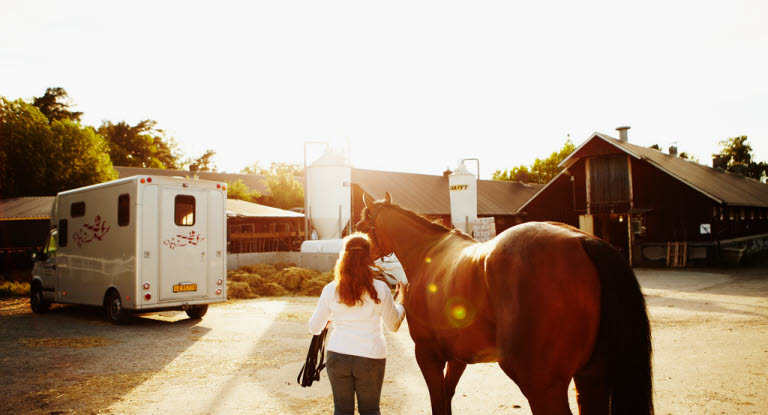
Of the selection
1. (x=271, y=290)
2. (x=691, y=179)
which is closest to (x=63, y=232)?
(x=271, y=290)

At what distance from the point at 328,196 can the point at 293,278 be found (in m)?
6.20

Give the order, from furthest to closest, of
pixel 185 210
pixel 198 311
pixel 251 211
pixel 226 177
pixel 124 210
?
pixel 226 177 → pixel 251 211 → pixel 198 311 → pixel 185 210 → pixel 124 210

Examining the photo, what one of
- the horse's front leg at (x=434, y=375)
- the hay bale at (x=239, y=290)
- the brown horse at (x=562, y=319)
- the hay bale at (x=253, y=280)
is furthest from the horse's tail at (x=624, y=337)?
the hay bale at (x=253, y=280)

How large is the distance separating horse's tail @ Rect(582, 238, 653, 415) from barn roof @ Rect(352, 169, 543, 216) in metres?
28.2

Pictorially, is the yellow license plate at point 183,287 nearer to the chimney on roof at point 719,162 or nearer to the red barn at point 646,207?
the red barn at point 646,207

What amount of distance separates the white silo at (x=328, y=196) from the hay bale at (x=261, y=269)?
148 inches

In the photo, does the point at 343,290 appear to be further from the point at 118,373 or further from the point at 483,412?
the point at 118,373

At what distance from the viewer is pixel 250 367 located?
23.0 ft

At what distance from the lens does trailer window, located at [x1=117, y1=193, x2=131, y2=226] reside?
33.3 feet

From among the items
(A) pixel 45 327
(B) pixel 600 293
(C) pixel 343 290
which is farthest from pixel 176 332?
(B) pixel 600 293

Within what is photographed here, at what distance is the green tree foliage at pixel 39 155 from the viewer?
1042 inches

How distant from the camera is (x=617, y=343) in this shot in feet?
9.27

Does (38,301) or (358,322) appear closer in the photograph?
(358,322)

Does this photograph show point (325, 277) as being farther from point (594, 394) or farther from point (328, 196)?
point (594, 394)
